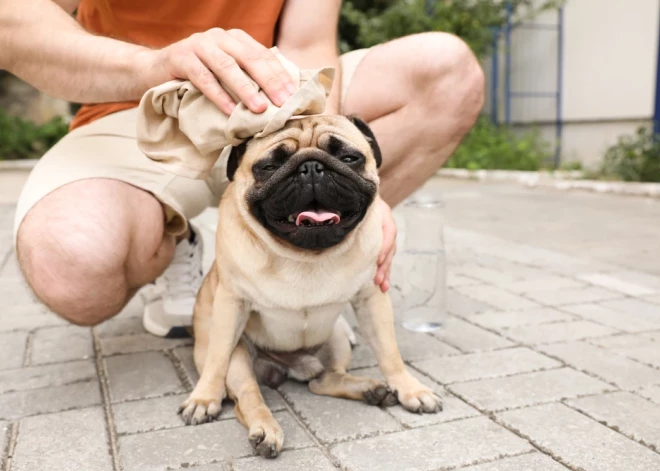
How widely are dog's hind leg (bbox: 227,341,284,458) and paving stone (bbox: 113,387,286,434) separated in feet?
0.27

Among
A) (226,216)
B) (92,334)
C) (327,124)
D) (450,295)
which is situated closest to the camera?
(327,124)

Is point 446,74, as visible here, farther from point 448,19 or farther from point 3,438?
point 448,19

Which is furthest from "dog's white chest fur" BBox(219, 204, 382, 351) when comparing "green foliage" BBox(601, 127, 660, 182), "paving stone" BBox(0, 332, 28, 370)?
"green foliage" BBox(601, 127, 660, 182)

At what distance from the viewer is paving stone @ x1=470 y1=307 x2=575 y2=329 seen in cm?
262

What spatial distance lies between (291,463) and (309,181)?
65cm

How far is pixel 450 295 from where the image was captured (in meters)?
3.08

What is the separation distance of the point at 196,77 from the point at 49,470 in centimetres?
97

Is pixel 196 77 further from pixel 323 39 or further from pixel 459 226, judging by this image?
pixel 459 226

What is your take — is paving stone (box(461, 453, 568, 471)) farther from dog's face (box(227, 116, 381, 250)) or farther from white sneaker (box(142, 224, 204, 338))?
white sneaker (box(142, 224, 204, 338))

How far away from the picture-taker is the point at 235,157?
179 centimetres

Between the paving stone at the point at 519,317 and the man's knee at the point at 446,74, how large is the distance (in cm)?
79

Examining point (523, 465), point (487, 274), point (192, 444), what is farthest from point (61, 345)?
point (487, 274)

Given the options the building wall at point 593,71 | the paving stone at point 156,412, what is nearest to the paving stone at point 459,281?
the paving stone at point 156,412

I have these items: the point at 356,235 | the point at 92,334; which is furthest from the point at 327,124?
the point at 92,334
